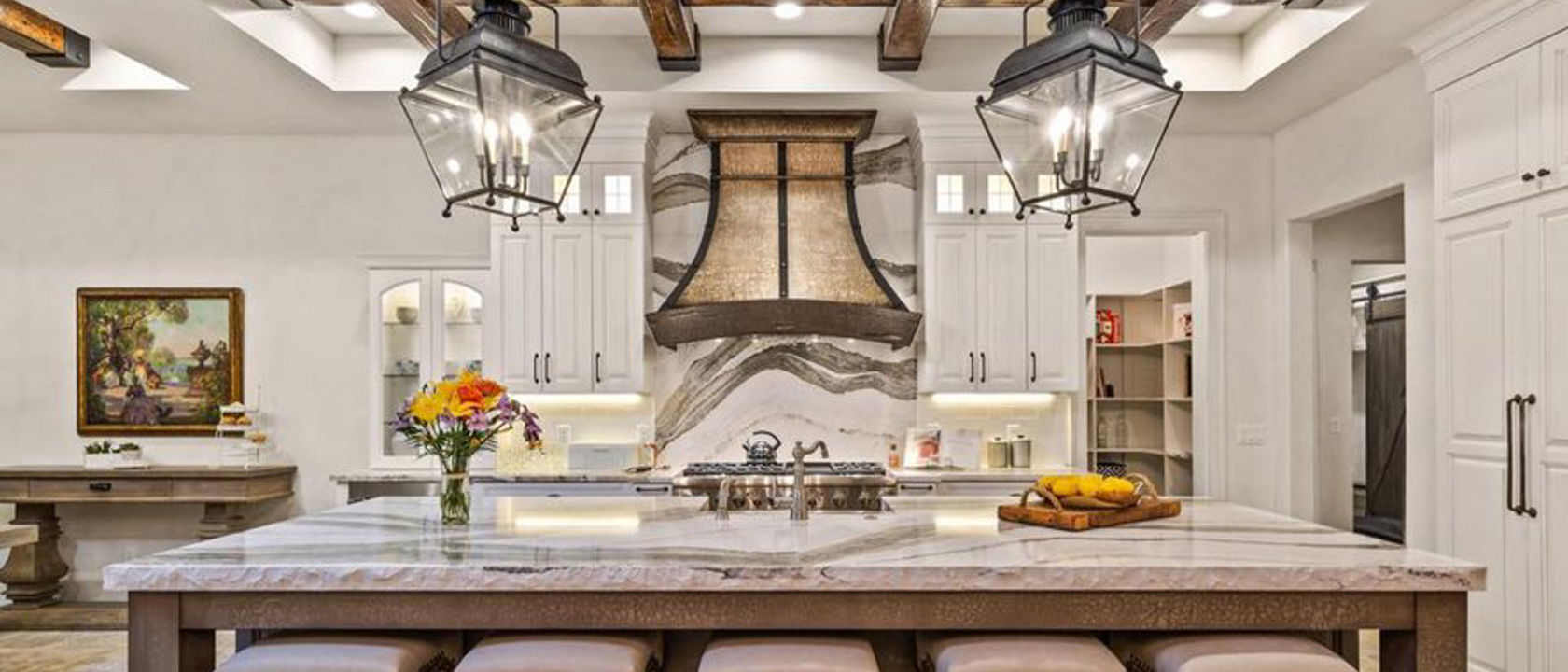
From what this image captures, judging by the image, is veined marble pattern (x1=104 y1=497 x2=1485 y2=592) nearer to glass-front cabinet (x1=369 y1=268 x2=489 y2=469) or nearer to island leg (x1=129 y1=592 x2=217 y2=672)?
island leg (x1=129 y1=592 x2=217 y2=672)

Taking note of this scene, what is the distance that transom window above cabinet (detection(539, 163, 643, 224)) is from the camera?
5.42 m

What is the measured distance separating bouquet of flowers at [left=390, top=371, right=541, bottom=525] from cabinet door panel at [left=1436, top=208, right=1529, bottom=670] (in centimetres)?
352

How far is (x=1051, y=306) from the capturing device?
544 cm

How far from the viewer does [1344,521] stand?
6.01 metres

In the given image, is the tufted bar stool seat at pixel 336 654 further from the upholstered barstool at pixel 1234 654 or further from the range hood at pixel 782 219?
the range hood at pixel 782 219

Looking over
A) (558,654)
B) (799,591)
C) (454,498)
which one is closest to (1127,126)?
(799,591)

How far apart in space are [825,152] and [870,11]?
1.21m

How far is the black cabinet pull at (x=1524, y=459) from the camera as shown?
3566mm

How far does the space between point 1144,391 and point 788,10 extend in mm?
4544

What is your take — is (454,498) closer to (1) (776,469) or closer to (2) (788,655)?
(2) (788,655)

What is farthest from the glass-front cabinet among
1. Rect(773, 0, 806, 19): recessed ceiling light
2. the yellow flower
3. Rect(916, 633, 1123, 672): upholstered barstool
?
Rect(916, 633, 1123, 672): upholstered barstool

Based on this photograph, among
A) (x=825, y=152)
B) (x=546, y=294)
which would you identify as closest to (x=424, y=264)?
(x=546, y=294)

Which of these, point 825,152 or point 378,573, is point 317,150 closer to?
point 825,152

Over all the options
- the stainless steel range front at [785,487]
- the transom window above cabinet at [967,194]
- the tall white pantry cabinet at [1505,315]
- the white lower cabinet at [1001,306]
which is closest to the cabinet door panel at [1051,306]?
the white lower cabinet at [1001,306]
